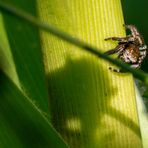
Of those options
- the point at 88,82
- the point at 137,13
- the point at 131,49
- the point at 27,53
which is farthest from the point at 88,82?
the point at 137,13

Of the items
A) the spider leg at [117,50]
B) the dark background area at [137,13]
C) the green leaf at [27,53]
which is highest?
the spider leg at [117,50]

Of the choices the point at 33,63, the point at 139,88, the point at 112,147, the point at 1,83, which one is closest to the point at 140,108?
the point at 139,88

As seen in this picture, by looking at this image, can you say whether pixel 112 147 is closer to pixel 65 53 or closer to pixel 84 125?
pixel 84 125

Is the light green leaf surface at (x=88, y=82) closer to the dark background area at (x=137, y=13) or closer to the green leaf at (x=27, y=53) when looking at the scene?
the green leaf at (x=27, y=53)

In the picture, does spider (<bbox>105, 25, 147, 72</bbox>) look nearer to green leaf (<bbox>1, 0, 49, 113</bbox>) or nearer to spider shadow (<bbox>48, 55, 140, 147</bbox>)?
spider shadow (<bbox>48, 55, 140, 147</bbox>)

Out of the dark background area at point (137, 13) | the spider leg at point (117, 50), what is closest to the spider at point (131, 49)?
the spider leg at point (117, 50)

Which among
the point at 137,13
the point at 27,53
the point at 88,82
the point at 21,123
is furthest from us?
the point at 137,13

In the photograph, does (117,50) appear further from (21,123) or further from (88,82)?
(21,123)
